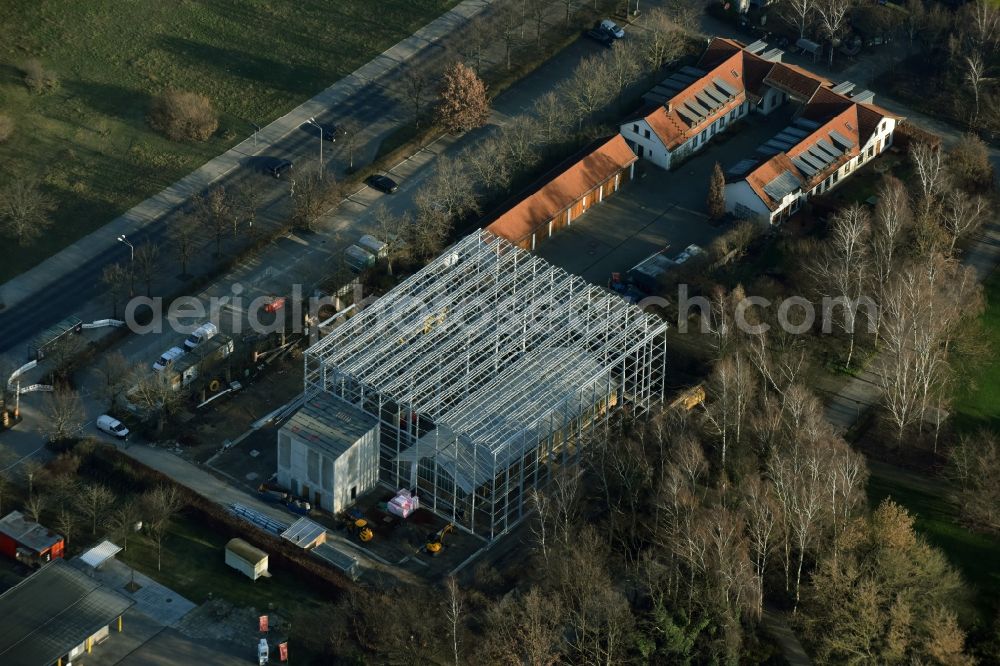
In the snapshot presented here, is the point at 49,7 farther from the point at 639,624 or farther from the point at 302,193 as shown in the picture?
the point at 639,624

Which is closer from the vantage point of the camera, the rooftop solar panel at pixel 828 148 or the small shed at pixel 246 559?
the small shed at pixel 246 559

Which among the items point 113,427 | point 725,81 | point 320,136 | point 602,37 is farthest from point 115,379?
point 602,37

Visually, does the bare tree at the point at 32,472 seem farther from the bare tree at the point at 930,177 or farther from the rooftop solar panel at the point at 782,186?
the bare tree at the point at 930,177

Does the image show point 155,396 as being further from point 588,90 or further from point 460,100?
point 588,90

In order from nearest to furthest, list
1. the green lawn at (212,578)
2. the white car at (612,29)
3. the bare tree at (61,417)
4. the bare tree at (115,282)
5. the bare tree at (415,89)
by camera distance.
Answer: the green lawn at (212,578) → the bare tree at (61,417) → the bare tree at (115,282) → the bare tree at (415,89) → the white car at (612,29)

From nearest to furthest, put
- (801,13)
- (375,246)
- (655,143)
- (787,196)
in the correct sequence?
1. (375,246)
2. (787,196)
3. (655,143)
4. (801,13)

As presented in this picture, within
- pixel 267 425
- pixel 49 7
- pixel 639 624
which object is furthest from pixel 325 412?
pixel 49 7

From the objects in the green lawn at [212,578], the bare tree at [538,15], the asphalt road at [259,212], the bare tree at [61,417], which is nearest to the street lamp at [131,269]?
the asphalt road at [259,212]
